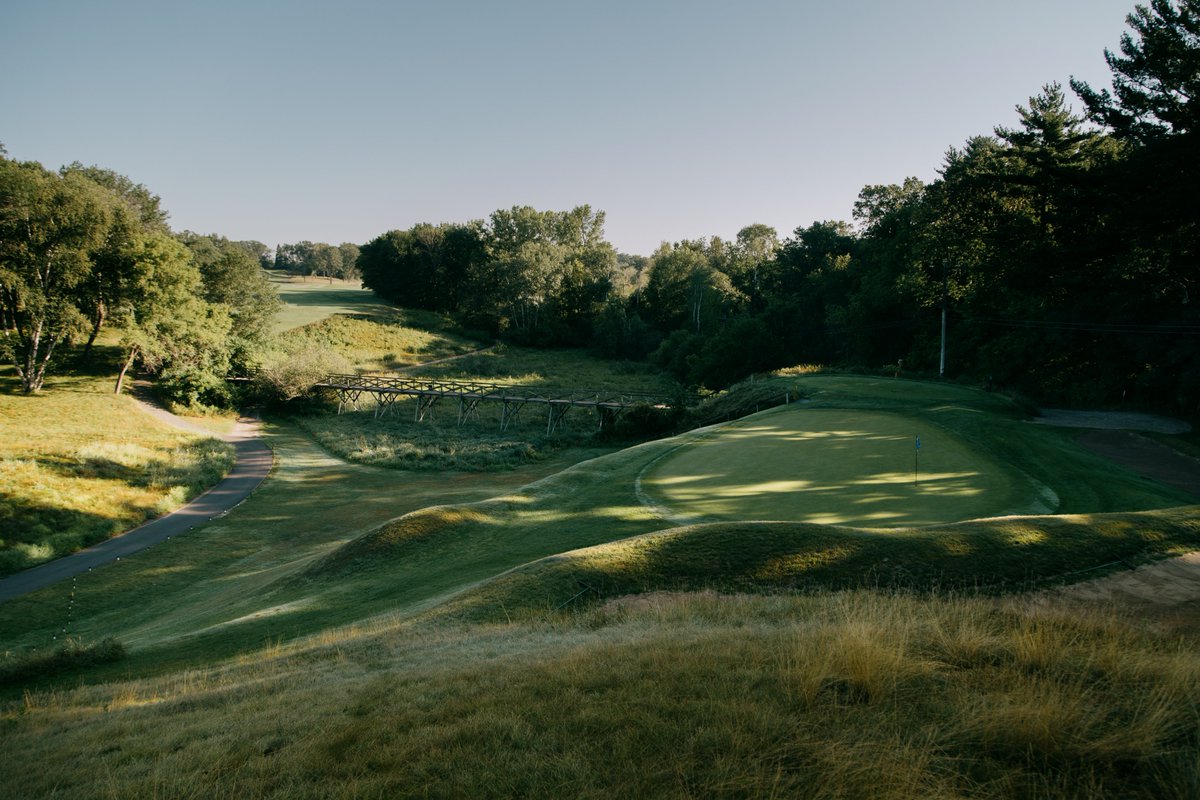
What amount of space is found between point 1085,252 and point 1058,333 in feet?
36.0

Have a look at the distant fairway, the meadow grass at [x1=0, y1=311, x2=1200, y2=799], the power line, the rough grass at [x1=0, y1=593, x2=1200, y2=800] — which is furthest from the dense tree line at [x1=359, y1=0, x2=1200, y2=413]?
the rough grass at [x1=0, y1=593, x2=1200, y2=800]

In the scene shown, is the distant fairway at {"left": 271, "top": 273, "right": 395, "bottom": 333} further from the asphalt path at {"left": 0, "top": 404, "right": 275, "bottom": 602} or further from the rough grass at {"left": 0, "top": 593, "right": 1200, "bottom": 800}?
the rough grass at {"left": 0, "top": 593, "right": 1200, "bottom": 800}

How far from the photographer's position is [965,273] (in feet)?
166

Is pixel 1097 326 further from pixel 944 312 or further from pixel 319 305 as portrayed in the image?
pixel 319 305

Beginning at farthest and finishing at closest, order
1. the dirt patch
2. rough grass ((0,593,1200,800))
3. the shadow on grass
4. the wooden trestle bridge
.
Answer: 1. the wooden trestle bridge
2. the dirt patch
3. the shadow on grass
4. rough grass ((0,593,1200,800))

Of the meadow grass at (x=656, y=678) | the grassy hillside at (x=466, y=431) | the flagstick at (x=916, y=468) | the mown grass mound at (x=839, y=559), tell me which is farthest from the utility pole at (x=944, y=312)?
the mown grass mound at (x=839, y=559)

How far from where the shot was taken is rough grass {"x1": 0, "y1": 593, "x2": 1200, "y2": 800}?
402 cm

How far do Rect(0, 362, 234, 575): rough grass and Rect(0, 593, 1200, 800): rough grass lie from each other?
22957 millimetres

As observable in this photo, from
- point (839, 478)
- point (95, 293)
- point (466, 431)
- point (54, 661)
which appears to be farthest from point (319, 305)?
point (839, 478)

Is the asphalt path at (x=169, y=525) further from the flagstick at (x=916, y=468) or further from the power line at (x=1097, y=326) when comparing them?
the power line at (x=1097, y=326)

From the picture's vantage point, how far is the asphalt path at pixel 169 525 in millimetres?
21906

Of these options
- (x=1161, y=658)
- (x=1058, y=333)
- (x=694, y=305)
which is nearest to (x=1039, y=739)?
(x=1161, y=658)

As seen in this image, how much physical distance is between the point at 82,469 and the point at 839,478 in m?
34.9

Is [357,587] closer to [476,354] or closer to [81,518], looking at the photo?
[81,518]
